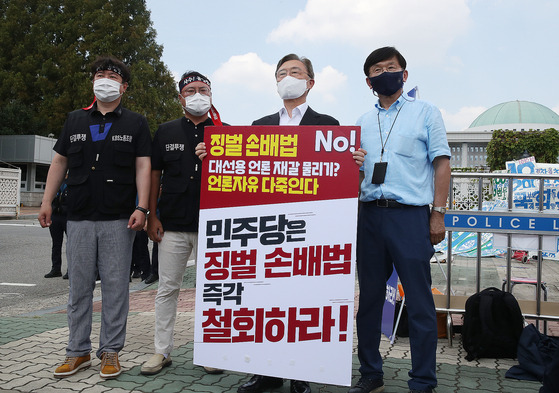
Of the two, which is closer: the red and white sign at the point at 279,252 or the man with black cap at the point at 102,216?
the red and white sign at the point at 279,252

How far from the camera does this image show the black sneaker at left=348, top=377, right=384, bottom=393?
3.12 m

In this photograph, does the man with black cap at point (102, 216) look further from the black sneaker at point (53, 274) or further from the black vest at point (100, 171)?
the black sneaker at point (53, 274)

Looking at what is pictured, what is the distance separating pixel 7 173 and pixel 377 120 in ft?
70.7

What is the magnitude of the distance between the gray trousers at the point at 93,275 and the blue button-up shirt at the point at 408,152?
180 cm

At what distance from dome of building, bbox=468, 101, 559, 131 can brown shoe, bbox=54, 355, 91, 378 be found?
375ft

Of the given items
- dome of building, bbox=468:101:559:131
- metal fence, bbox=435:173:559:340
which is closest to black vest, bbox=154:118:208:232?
metal fence, bbox=435:173:559:340

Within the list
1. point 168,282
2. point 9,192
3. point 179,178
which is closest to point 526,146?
point 9,192

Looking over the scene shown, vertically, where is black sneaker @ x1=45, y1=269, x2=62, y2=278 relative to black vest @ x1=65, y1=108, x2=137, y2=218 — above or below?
below

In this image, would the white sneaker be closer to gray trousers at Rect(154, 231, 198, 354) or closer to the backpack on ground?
gray trousers at Rect(154, 231, 198, 354)

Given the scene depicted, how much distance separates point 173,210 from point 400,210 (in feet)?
5.22

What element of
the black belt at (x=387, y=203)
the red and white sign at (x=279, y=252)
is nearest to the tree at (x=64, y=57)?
the red and white sign at (x=279, y=252)

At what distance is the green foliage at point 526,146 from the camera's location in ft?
121

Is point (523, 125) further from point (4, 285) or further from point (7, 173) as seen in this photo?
point (4, 285)

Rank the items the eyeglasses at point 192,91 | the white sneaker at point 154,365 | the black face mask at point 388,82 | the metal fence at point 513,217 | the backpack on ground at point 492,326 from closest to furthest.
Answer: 1. the black face mask at point 388,82
2. the white sneaker at point 154,365
3. the eyeglasses at point 192,91
4. the backpack on ground at point 492,326
5. the metal fence at point 513,217
